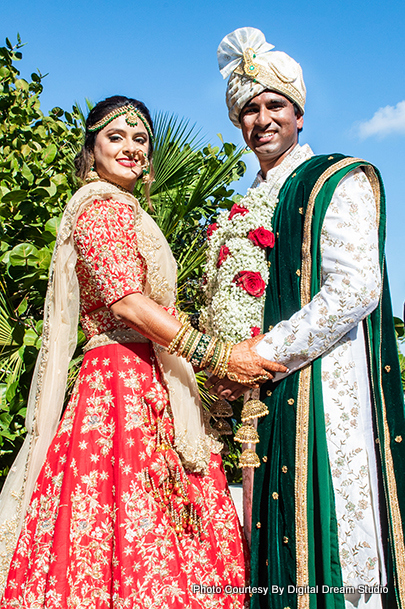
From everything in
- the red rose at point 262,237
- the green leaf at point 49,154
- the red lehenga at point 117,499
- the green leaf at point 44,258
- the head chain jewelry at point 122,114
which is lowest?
the red lehenga at point 117,499

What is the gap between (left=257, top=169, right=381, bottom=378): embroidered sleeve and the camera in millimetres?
2082

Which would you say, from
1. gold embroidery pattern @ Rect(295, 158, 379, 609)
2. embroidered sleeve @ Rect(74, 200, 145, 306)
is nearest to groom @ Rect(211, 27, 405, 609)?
gold embroidery pattern @ Rect(295, 158, 379, 609)

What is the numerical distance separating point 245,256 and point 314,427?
0.76m

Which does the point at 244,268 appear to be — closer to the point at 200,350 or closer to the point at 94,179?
the point at 200,350

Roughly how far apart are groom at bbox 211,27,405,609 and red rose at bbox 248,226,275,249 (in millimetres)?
50

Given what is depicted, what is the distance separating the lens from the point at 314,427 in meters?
2.09

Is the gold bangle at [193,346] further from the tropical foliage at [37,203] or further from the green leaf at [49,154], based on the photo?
the green leaf at [49,154]

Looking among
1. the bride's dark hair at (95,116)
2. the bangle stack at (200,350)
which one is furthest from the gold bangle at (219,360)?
the bride's dark hair at (95,116)

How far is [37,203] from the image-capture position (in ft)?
12.4

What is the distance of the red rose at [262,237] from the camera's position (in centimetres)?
227

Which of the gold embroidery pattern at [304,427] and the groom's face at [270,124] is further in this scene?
the groom's face at [270,124]

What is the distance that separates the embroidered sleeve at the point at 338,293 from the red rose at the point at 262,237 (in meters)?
0.23

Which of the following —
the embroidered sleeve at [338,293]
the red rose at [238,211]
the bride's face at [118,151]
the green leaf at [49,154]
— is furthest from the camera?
the green leaf at [49,154]

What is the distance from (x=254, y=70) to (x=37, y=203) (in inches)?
76.5
